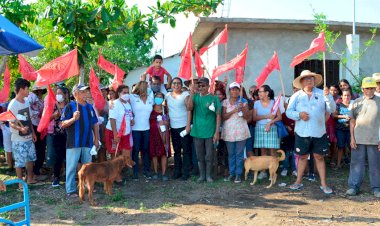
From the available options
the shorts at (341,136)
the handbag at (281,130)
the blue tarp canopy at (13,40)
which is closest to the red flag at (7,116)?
the blue tarp canopy at (13,40)

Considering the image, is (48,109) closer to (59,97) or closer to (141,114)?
(59,97)

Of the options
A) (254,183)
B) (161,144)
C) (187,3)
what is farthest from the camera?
(187,3)

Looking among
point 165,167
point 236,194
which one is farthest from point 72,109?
point 236,194

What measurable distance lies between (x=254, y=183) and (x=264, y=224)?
210 centimetres

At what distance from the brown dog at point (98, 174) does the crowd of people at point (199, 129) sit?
0.45 meters

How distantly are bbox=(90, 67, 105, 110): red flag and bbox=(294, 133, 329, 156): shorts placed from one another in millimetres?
3798

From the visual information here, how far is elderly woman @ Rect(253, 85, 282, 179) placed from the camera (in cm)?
776

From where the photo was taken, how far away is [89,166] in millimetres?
6555

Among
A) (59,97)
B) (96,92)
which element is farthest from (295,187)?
(59,97)

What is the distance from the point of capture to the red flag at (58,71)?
6.73 meters

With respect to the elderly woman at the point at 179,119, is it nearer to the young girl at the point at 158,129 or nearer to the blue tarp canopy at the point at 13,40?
the young girl at the point at 158,129

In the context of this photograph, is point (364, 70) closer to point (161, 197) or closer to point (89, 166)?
point (161, 197)

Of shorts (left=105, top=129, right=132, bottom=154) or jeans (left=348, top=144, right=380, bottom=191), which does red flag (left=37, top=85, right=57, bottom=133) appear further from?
jeans (left=348, top=144, right=380, bottom=191)

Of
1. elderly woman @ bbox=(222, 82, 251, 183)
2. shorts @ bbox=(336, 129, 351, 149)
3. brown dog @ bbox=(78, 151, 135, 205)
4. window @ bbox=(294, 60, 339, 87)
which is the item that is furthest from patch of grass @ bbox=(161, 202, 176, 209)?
window @ bbox=(294, 60, 339, 87)
